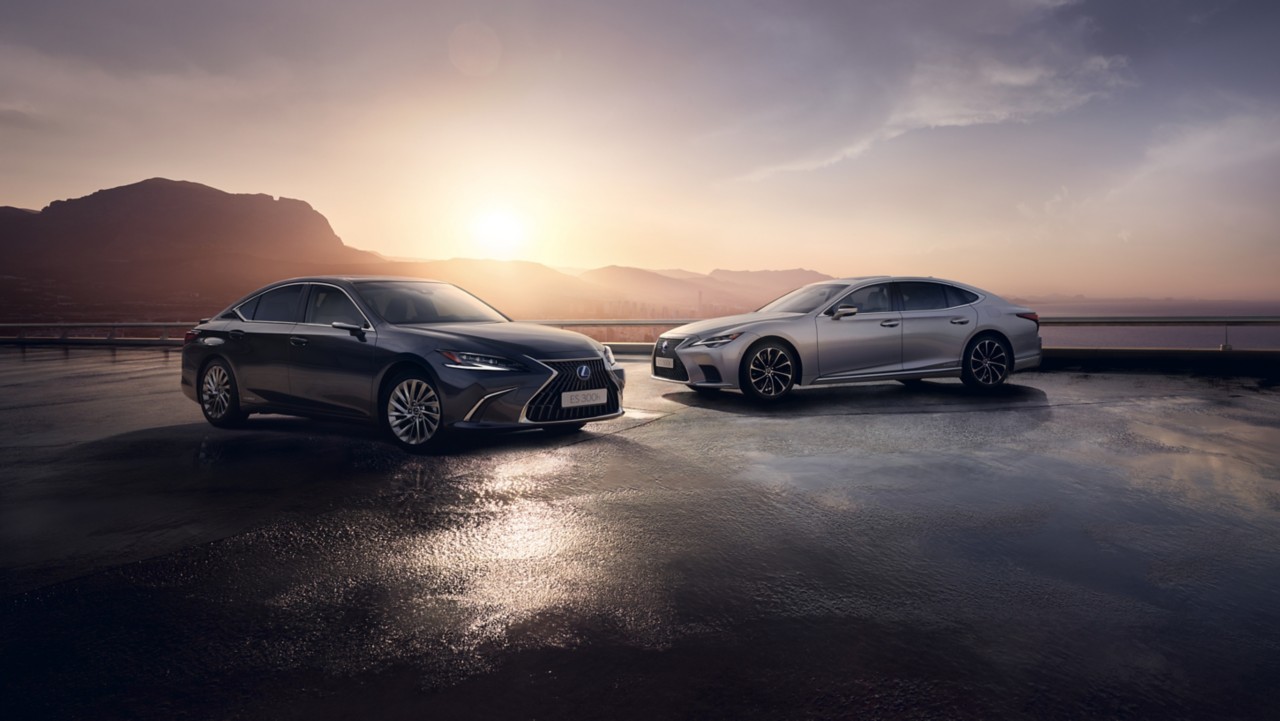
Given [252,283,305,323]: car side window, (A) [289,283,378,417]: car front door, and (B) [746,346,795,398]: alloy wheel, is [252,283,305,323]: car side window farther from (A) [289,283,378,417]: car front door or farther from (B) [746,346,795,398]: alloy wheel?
(B) [746,346,795,398]: alloy wheel

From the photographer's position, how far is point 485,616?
3.47 metres

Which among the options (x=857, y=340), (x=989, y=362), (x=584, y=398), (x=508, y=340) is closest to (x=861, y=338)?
(x=857, y=340)

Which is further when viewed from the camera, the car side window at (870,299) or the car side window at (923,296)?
the car side window at (923,296)

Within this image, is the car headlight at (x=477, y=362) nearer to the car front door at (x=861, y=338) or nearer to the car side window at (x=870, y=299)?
the car front door at (x=861, y=338)

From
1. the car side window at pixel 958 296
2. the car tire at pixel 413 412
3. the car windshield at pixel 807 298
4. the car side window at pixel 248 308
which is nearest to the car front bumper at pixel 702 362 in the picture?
the car windshield at pixel 807 298

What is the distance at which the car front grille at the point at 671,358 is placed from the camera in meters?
11.0

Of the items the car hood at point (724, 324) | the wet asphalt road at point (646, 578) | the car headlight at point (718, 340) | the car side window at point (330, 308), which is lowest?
the wet asphalt road at point (646, 578)

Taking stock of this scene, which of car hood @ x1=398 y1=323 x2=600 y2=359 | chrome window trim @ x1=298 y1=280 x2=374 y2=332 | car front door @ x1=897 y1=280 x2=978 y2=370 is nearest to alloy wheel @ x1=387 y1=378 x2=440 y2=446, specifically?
car hood @ x1=398 y1=323 x2=600 y2=359

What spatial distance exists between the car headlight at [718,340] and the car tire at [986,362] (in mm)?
3737

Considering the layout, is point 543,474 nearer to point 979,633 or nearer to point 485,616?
point 485,616

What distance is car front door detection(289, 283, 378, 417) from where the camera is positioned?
766cm

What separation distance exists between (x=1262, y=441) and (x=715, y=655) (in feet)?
25.1

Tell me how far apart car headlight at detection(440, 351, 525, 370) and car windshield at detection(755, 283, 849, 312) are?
5256 mm

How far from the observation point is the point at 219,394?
29.4ft
